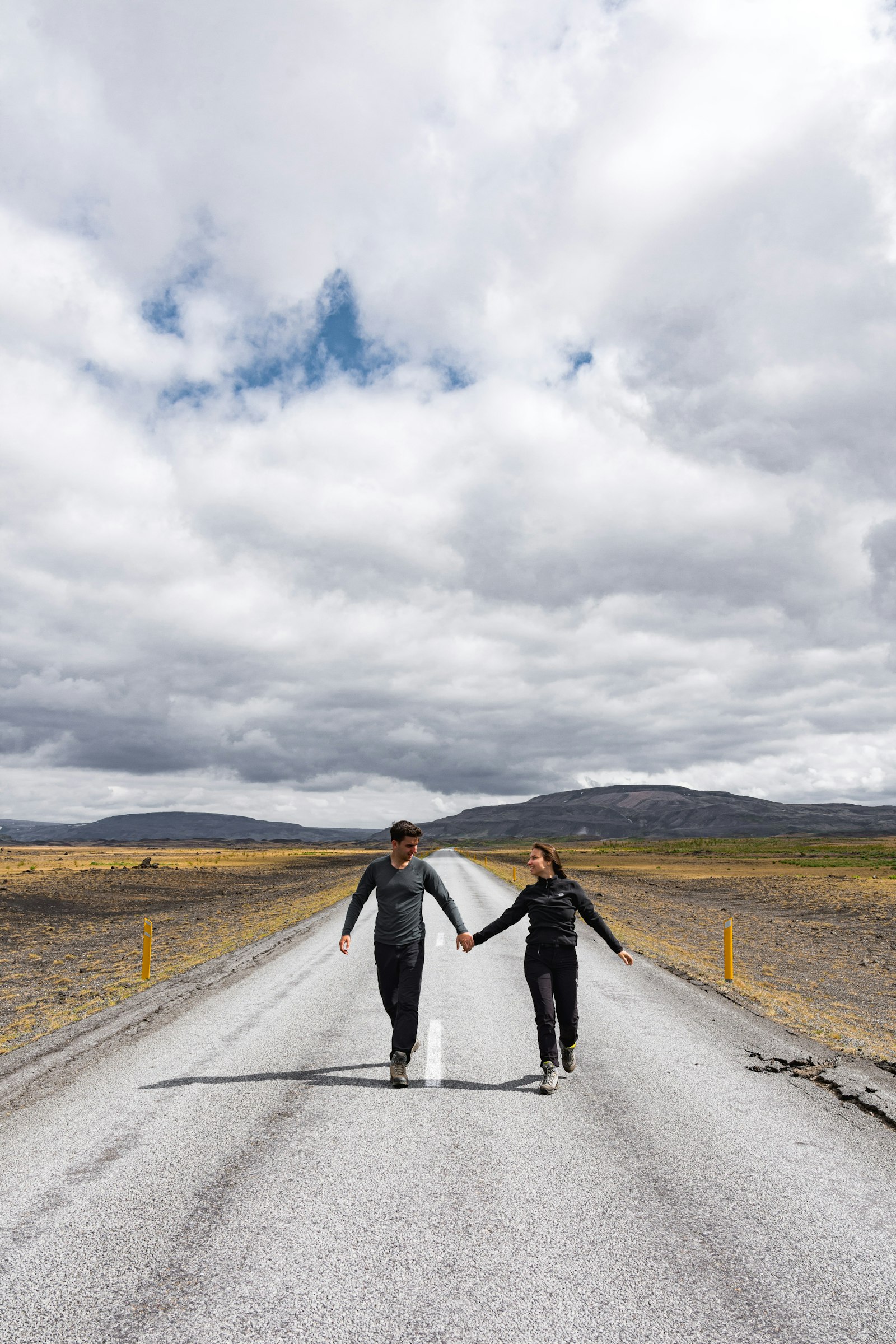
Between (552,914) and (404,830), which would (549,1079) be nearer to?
(552,914)

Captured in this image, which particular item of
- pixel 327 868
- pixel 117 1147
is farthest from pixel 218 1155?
pixel 327 868

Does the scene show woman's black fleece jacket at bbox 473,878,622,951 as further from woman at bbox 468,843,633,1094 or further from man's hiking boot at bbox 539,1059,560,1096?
man's hiking boot at bbox 539,1059,560,1096

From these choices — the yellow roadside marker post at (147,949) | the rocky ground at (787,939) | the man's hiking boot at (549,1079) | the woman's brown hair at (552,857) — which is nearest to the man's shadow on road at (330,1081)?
the man's hiking boot at (549,1079)

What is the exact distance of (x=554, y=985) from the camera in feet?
25.4

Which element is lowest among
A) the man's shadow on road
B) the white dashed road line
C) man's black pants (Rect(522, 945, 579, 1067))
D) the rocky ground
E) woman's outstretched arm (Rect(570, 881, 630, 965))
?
the rocky ground

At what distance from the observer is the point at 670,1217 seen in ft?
15.6

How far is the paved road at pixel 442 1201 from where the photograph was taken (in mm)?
3742

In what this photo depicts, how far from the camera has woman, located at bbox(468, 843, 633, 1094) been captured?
761 cm

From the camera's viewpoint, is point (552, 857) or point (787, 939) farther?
point (787, 939)

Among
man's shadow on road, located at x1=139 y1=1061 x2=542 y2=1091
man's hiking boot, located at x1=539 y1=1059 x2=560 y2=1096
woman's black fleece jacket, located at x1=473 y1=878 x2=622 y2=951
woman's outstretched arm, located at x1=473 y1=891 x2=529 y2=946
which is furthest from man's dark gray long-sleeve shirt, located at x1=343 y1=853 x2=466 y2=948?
man's hiking boot, located at x1=539 y1=1059 x2=560 y2=1096

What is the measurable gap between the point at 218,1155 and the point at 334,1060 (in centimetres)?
270

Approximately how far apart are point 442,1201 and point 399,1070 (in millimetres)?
2472

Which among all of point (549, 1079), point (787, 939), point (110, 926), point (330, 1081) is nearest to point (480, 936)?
point (549, 1079)

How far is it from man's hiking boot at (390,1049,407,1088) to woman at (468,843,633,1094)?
4.10 ft
